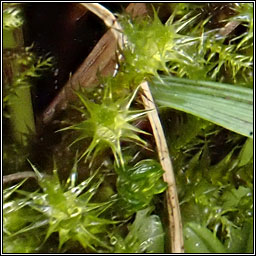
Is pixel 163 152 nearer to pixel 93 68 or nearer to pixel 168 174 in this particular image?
pixel 168 174

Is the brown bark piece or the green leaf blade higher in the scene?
the brown bark piece

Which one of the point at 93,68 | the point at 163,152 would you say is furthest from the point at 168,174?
the point at 93,68

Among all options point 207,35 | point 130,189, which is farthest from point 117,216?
point 207,35

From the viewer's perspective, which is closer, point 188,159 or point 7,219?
point 7,219

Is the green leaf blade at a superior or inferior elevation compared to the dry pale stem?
superior

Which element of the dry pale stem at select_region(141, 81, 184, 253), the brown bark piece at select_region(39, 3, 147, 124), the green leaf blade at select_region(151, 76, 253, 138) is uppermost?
the brown bark piece at select_region(39, 3, 147, 124)

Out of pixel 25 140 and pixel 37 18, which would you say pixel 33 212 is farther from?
pixel 37 18

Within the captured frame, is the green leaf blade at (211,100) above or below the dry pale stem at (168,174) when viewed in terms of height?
above

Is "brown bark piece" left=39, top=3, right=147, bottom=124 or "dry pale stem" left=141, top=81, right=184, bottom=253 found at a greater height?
"brown bark piece" left=39, top=3, right=147, bottom=124

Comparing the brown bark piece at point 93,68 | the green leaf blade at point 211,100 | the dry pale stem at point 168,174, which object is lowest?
the dry pale stem at point 168,174
